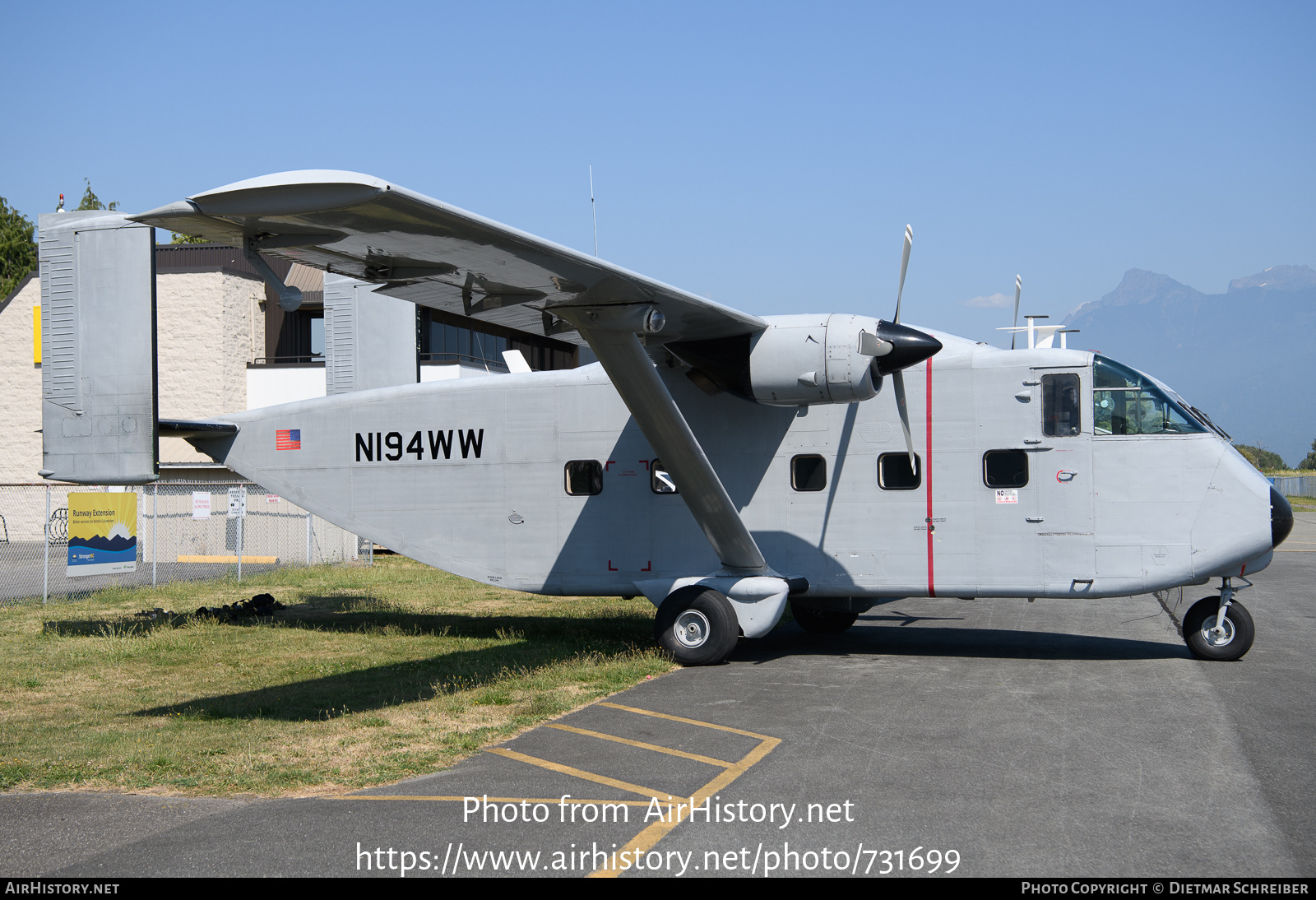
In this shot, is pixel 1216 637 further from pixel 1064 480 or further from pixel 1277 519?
pixel 1064 480

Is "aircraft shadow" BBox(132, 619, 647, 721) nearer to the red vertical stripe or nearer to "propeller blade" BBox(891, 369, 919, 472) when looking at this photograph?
the red vertical stripe

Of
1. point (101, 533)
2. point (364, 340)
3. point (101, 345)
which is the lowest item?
point (101, 533)

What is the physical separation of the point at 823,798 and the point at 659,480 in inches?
270

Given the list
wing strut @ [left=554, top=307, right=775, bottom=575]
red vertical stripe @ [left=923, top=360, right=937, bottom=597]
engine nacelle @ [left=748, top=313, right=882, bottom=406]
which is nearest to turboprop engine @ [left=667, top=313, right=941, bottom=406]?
engine nacelle @ [left=748, top=313, right=882, bottom=406]

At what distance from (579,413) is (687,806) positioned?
7.78 meters

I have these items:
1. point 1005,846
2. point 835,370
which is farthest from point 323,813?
point 835,370

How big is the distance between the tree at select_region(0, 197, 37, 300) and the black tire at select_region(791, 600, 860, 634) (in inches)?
1938

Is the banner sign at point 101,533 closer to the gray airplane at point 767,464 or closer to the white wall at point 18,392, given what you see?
the gray airplane at point 767,464

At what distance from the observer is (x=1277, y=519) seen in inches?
436

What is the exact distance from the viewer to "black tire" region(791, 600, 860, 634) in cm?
1441

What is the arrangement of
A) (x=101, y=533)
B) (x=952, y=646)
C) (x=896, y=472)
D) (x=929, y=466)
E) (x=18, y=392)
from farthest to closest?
(x=18, y=392), (x=101, y=533), (x=952, y=646), (x=896, y=472), (x=929, y=466)

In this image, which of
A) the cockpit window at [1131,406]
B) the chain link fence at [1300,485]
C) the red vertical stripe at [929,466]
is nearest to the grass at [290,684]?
the red vertical stripe at [929,466]

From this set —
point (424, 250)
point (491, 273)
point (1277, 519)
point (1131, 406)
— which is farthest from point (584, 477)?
point (1277, 519)

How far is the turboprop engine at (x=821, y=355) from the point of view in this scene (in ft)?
35.2
